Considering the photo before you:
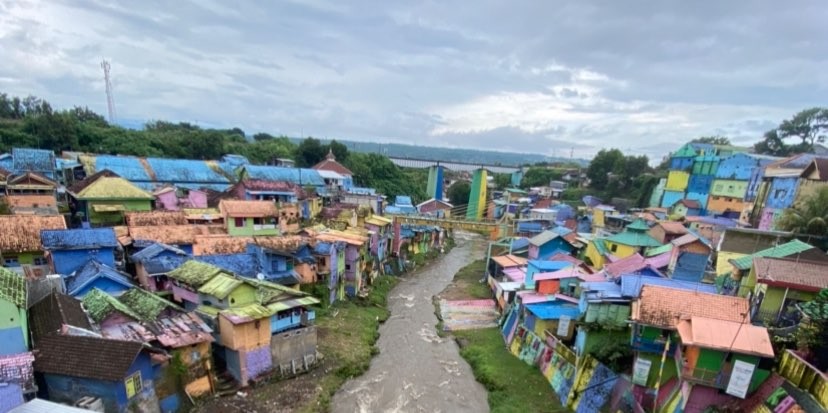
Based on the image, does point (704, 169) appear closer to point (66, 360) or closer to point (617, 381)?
point (617, 381)

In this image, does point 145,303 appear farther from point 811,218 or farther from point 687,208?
point 687,208

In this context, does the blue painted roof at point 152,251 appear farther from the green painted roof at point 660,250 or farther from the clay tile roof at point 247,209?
the green painted roof at point 660,250

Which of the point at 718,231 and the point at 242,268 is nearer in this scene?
the point at 242,268

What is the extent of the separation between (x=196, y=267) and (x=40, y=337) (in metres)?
6.96

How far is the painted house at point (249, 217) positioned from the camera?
28.7m

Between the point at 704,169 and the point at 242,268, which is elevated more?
the point at 704,169

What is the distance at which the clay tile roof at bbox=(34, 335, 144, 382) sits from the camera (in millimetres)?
12578

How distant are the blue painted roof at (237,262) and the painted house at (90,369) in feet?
31.7

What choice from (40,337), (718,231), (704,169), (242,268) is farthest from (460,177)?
(40,337)

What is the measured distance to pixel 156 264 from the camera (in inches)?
829

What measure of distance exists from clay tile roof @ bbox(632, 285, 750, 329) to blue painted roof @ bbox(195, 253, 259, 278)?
2077 centimetres

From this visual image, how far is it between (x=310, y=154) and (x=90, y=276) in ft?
160

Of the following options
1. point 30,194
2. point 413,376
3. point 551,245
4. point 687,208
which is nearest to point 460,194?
point 687,208

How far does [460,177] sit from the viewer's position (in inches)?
4107
